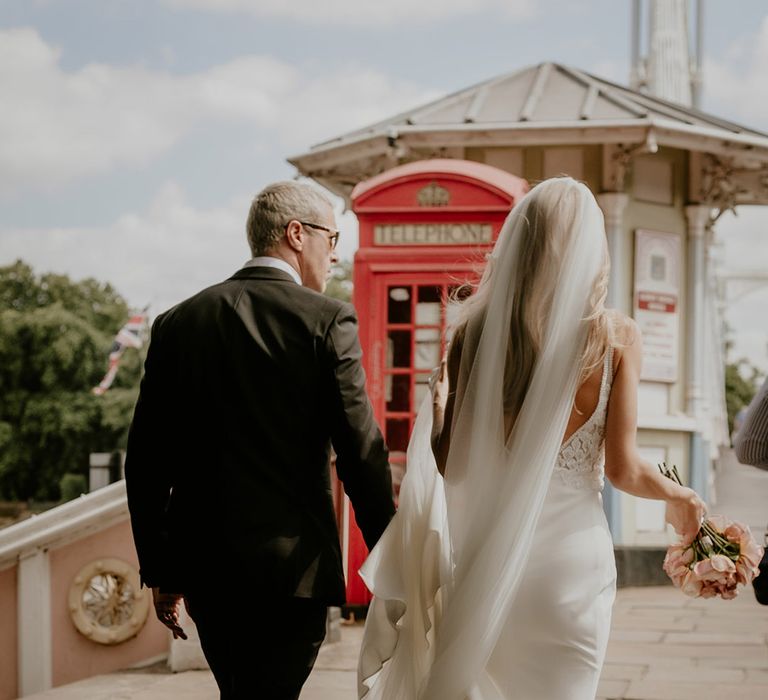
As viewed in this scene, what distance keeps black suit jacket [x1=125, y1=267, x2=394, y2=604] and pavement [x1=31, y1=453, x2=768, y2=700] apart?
102 inches

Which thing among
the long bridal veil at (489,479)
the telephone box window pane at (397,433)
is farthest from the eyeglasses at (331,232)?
the telephone box window pane at (397,433)

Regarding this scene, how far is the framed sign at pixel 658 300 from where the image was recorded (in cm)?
962

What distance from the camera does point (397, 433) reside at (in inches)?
263

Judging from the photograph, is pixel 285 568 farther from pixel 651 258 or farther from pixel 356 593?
pixel 651 258

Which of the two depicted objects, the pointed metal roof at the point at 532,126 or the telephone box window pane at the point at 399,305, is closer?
the telephone box window pane at the point at 399,305

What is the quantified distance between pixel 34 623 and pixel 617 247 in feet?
18.6

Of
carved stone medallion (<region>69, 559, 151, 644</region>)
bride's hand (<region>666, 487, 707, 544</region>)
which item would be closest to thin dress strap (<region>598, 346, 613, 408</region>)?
bride's hand (<region>666, 487, 707, 544</region>)

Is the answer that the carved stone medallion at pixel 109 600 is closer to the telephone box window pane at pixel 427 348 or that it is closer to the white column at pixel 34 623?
the white column at pixel 34 623

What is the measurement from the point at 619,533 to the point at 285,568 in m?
7.16

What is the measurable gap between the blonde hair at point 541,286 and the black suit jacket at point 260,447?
16.6 inches

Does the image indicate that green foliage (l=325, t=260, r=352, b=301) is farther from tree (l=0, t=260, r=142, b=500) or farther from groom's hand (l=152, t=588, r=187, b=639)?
groom's hand (l=152, t=588, r=187, b=639)

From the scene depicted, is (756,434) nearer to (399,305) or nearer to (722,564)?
(722,564)

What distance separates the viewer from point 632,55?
79.2 feet

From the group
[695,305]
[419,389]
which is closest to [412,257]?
[419,389]
